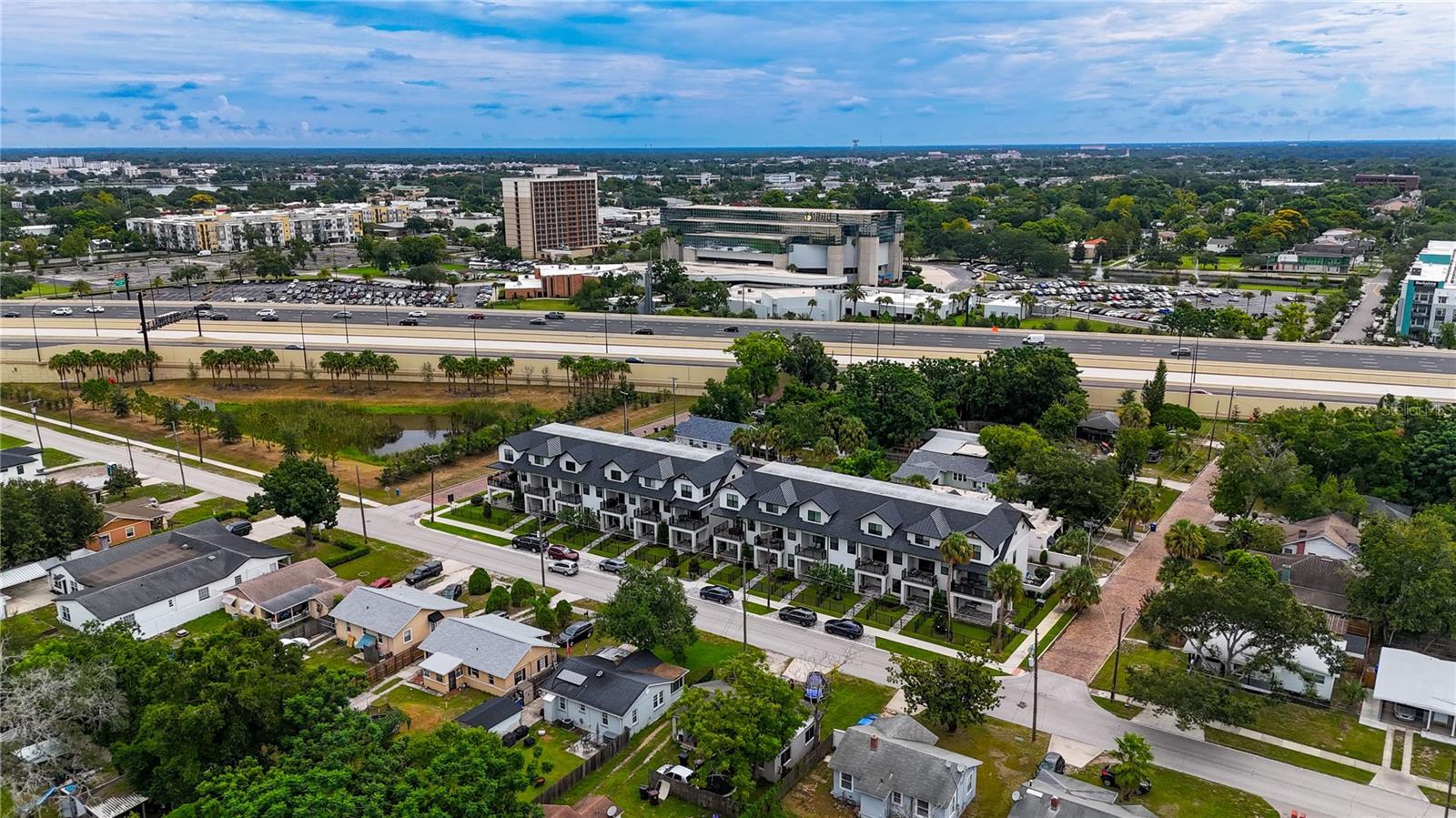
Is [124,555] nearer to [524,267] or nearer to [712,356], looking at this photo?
[712,356]

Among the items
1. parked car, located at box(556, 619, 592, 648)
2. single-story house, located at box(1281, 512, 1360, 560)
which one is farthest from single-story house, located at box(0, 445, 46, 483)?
single-story house, located at box(1281, 512, 1360, 560)

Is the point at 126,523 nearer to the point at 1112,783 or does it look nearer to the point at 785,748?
the point at 785,748

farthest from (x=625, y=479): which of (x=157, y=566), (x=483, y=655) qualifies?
(x=157, y=566)

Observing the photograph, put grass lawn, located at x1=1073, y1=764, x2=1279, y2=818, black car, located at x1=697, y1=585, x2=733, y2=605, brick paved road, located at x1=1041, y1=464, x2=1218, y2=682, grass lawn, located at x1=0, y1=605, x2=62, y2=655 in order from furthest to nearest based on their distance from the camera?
black car, located at x1=697, y1=585, x2=733, y2=605
brick paved road, located at x1=1041, y1=464, x2=1218, y2=682
grass lawn, located at x1=0, y1=605, x2=62, y2=655
grass lawn, located at x1=1073, y1=764, x2=1279, y2=818

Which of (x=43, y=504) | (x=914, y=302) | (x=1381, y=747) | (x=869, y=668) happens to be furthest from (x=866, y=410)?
(x=914, y=302)

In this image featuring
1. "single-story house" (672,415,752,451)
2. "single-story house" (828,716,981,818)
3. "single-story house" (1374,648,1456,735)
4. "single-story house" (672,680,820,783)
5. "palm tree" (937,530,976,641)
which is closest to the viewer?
"single-story house" (828,716,981,818)

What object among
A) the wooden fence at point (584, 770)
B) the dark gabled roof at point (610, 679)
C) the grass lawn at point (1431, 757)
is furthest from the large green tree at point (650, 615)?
the grass lawn at point (1431, 757)

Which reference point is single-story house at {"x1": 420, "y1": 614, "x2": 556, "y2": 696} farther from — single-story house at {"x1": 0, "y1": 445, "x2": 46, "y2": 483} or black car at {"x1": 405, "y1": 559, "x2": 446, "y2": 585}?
single-story house at {"x1": 0, "y1": 445, "x2": 46, "y2": 483}

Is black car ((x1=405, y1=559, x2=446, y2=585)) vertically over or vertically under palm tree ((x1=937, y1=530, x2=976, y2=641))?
under
